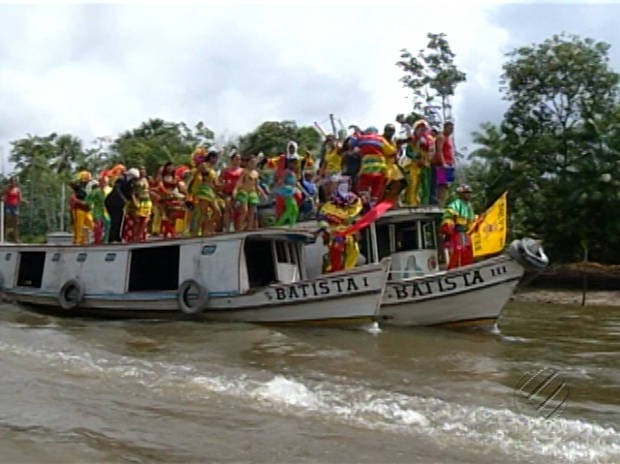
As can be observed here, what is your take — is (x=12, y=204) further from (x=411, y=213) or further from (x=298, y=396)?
(x=298, y=396)

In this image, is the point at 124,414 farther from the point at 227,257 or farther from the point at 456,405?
the point at 227,257

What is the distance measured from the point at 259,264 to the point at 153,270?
2051 millimetres

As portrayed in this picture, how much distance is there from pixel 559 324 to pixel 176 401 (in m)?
11.0

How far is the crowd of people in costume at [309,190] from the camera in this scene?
14.1m

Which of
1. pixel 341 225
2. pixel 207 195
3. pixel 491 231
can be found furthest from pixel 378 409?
pixel 207 195

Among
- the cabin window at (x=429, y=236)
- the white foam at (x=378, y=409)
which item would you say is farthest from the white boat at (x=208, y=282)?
the white foam at (x=378, y=409)

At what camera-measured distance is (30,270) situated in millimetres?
17719

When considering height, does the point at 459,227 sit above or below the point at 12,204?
below

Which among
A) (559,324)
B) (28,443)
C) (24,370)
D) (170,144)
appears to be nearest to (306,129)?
(170,144)

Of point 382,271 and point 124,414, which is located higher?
point 382,271

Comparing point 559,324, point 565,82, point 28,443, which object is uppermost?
point 565,82

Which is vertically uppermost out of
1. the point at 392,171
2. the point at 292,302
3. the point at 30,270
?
the point at 392,171

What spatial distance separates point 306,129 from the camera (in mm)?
45531

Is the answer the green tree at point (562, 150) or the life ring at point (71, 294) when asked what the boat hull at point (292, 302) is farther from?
the green tree at point (562, 150)
